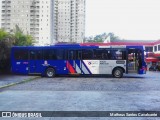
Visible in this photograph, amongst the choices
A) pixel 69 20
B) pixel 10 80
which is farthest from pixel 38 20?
pixel 10 80

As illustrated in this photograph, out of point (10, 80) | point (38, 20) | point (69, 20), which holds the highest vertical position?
point (69, 20)

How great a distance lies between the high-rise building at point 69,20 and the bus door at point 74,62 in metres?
94.3

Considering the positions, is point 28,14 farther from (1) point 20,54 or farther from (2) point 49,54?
(2) point 49,54

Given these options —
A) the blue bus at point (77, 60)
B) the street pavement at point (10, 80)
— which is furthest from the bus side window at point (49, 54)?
the street pavement at point (10, 80)

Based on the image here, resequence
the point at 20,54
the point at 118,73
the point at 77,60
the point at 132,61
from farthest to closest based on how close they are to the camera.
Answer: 1. the point at 20,54
2. the point at 77,60
3. the point at 118,73
4. the point at 132,61

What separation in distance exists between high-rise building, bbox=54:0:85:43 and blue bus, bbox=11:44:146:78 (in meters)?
93.9

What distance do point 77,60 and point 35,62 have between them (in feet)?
12.0

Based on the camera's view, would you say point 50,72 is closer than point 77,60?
No

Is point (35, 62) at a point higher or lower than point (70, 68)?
higher

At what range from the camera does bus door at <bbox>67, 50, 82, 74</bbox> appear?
26.2 metres

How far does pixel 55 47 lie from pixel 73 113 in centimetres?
1779

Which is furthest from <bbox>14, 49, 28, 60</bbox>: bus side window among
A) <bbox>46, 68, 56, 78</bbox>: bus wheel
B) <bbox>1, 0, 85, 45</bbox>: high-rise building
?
<bbox>1, 0, 85, 45</bbox>: high-rise building

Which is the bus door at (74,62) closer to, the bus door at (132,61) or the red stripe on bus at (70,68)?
the red stripe on bus at (70,68)

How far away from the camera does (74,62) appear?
26219mm
